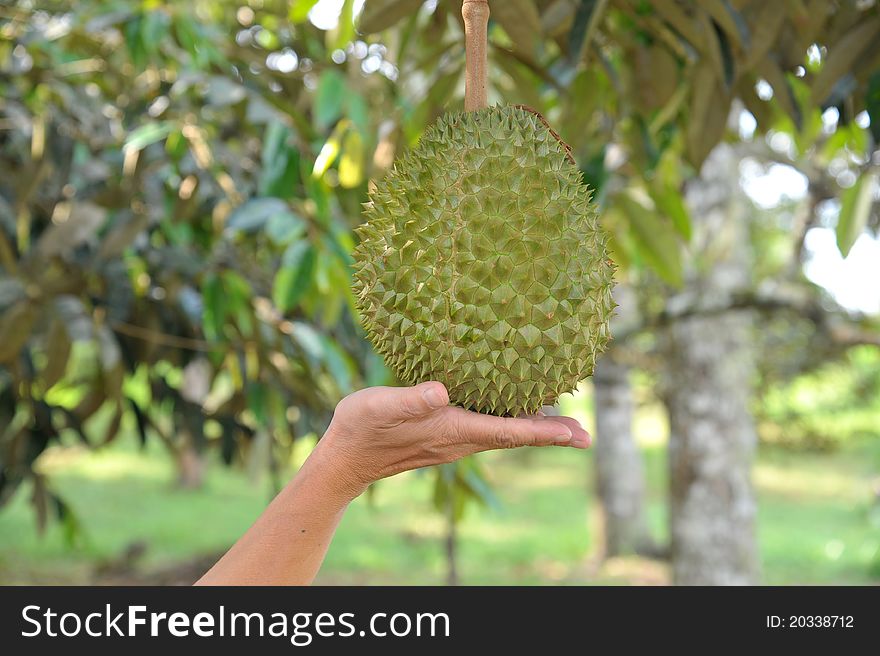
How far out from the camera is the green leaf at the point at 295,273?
6.15 feet

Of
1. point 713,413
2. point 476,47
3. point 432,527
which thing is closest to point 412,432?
point 476,47

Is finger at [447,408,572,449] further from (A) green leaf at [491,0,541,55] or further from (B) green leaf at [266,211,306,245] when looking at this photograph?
(B) green leaf at [266,211,306,245]

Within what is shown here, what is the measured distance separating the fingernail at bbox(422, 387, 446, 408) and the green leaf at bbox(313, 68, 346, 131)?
1062mm

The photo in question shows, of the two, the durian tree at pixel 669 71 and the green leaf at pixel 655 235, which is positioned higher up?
the durian tree at pixel 669 71

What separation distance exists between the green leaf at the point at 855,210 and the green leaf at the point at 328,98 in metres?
Answer: 1.10

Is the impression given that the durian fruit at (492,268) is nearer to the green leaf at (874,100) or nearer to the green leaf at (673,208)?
the green leaf at (874,100)

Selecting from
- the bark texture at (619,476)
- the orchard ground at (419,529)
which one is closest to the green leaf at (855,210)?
the orchard ground at (419,529)

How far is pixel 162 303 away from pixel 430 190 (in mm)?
1735

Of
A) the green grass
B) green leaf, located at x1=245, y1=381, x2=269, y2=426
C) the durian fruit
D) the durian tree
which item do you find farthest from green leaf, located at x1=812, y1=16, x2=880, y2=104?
the green grass

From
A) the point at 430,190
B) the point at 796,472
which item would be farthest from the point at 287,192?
the point at 796,472

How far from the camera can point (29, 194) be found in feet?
6.91

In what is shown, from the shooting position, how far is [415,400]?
3.21ft

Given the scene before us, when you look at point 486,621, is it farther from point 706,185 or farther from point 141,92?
point 706,185

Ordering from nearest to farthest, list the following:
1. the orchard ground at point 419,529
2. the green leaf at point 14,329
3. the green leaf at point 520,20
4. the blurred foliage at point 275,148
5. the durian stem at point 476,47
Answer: the durian stem at point 476,47 → the green leaf at point 520,20 → the blurred foliage at point 275,148 → the green leaf at point 14,329 → the orchard ground at point 419,529
